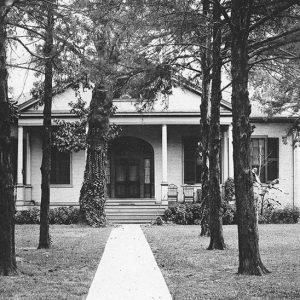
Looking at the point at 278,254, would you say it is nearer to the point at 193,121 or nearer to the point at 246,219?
the point at 246,219

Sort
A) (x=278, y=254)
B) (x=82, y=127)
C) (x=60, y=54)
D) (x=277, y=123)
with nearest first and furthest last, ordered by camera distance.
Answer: (x=60, y=54) → (x=278, y=254) → (x=82, y=127) → (x=277, y=123)

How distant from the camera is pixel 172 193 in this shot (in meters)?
27.6

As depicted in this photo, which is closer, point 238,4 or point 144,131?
point 238,4

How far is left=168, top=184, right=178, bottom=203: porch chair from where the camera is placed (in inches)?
Answer: 1062

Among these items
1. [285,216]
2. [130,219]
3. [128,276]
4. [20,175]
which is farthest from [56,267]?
[285,216]

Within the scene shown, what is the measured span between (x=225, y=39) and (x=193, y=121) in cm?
1154

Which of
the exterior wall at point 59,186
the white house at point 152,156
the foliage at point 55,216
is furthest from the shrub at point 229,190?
the exterior wall at point 59,186

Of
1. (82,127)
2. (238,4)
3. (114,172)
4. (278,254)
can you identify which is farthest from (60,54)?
(114,172)

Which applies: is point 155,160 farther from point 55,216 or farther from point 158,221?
point 55,216

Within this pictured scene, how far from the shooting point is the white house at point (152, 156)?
87.7ft

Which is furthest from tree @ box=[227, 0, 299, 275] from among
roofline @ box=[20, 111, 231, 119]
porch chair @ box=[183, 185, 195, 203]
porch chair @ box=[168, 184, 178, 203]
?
porch chair @ box=[183, 185, 195, 203]

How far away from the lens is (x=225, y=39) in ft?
49.7

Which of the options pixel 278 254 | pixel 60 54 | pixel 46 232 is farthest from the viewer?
pixel 46 232

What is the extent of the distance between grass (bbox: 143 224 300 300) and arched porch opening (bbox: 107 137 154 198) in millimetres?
10220
